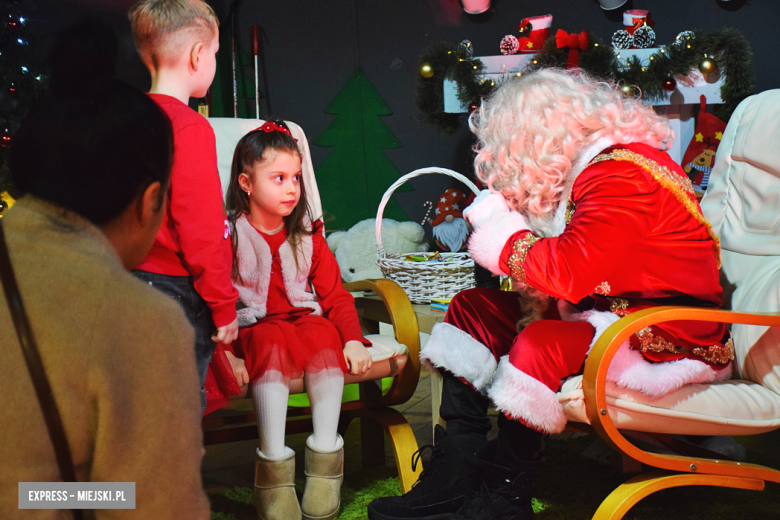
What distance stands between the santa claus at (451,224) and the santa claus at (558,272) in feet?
4.56

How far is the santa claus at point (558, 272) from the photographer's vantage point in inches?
47.0

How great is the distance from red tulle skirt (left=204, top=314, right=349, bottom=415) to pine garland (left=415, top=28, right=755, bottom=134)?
1526mm

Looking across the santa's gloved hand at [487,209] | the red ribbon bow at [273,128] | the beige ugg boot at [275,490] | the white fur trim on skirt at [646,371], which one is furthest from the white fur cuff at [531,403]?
the red ribbon bow at [273,128]

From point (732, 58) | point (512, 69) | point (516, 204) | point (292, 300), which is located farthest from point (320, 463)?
point (732, 58)

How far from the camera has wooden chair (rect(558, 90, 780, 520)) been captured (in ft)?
3.66

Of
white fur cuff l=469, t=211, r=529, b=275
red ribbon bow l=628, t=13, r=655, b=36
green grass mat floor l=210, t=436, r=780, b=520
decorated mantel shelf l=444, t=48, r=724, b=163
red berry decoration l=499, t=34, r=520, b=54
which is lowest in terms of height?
green grass mat floor l=210, t=436, r=780, b=520

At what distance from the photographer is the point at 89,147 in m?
0.32

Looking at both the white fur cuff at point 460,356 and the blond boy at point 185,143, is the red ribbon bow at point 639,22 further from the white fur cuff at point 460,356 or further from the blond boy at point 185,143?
the blond boy at point 185,143

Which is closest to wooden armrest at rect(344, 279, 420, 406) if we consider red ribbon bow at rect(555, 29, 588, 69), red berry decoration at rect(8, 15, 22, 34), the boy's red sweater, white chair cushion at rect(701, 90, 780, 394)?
the boy's red sweater

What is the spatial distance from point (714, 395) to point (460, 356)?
1.68 ft

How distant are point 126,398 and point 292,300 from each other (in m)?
1.25

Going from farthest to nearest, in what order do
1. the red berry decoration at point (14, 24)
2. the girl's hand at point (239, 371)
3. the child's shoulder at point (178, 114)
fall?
the red berry decoration at point (14, 24) → the girl's hand at point (239, 371) → the child's shoulder at point (178, 114)

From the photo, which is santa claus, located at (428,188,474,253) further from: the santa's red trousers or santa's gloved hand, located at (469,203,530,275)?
the santa's red trousers

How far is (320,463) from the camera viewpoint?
136cm
